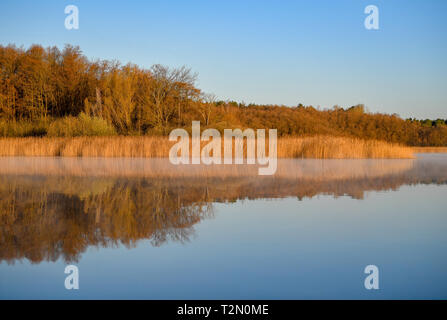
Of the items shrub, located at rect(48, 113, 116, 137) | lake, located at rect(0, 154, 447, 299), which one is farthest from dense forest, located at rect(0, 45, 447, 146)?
lake, located at rect(0, 154, 447, 299)

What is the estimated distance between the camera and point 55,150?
15086 millimetres

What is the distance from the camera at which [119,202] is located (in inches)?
180

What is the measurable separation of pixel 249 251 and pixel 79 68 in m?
24.0

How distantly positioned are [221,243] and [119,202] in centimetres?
199

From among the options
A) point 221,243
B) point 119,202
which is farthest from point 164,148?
point 221,243

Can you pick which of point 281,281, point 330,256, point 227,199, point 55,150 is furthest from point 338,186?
point 55,150

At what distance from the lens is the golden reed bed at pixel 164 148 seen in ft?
46.0

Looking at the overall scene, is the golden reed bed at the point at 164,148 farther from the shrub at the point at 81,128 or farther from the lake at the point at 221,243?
the lake at the point at 221,243

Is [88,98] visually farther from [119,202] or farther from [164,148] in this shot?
[119,202]

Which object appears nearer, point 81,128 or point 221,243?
point 221,243

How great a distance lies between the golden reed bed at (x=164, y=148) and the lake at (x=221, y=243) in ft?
27.9
